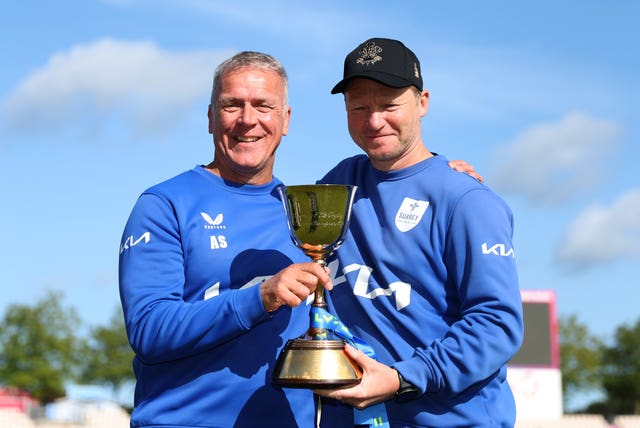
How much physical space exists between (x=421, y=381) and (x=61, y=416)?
5913cm

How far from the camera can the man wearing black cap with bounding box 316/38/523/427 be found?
4.06 metres

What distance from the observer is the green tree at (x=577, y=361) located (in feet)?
243

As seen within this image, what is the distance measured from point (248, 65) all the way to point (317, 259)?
1242 millimetres

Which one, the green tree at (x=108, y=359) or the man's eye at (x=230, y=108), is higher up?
the man's eye at (x=230, y=108)

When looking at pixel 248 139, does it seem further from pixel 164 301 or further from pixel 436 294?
pixel 436 294

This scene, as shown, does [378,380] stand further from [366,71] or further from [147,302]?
[366,71]

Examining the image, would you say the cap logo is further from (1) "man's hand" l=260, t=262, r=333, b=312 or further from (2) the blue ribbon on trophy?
(2) the blue ribbon on trophy

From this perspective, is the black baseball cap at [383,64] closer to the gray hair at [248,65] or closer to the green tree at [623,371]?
the gray hair at [248,65]

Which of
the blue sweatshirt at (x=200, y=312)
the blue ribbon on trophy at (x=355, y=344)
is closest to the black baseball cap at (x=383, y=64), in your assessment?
the blue sweatshirt at (x=200, y=312)

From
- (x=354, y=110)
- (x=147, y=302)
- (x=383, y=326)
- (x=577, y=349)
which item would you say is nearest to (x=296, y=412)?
(x=383, y=326)

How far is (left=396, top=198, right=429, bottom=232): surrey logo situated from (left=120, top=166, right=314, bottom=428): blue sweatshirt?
63cm

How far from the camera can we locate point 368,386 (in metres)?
3.90

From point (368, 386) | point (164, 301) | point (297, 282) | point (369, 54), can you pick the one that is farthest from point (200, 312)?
point (369, 54)

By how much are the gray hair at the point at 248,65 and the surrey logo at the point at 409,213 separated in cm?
96
